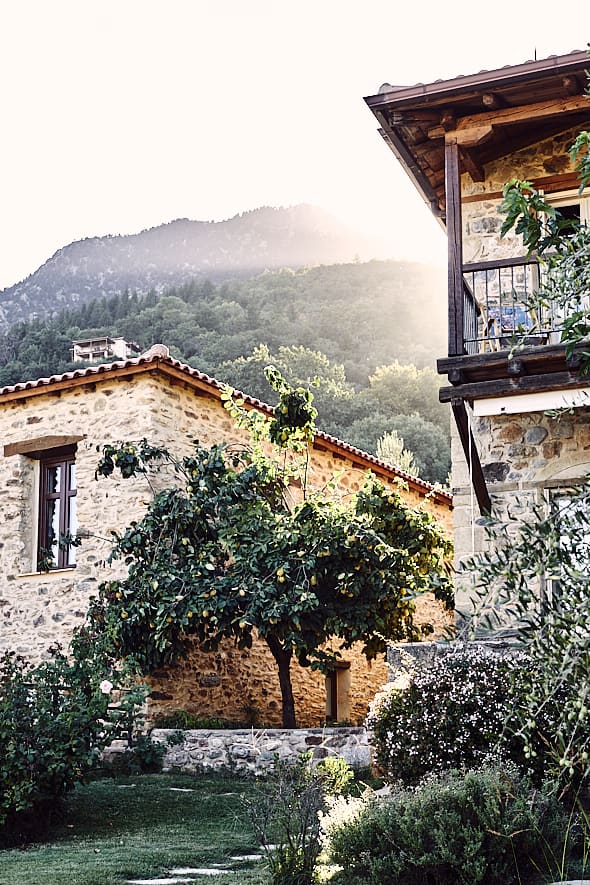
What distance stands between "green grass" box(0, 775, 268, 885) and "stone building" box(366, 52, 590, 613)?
9.67 ft

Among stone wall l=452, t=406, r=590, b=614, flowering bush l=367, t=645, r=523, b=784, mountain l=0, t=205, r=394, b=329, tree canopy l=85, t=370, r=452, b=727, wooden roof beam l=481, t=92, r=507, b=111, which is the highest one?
mountain l=0, t=205, r=394, b=329

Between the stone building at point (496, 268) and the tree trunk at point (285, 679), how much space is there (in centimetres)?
275

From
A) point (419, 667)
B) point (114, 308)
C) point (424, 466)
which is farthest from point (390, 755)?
point (114, 308)

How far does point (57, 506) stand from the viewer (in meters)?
14.0

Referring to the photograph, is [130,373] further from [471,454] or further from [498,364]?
[498,364]

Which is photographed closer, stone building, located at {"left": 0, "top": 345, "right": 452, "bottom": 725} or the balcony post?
the balcony post

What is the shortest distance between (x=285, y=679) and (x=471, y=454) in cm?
399

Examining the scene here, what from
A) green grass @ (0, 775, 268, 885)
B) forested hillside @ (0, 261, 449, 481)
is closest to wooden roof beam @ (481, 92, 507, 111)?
green grass @ (0, 775, 268, 885)

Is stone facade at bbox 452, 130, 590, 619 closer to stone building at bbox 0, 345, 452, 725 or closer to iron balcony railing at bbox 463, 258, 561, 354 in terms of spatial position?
iron balcony railing at bbox 463, 258, 561, 354

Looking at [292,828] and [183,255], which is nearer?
[292,828]

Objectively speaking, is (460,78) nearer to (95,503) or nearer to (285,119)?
(95,503)

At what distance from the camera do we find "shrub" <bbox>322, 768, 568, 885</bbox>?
5.75 m

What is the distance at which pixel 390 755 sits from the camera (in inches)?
309

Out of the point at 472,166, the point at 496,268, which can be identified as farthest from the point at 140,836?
the point at 472,166
